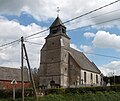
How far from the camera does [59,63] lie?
5438cm

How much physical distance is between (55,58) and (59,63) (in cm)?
171

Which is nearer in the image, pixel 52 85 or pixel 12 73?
pixel 52 85

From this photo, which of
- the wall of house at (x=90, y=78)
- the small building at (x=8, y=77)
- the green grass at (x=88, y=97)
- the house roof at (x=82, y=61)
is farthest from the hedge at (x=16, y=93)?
the house roof at (x=82, y=61)

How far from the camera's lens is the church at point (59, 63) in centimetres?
5434

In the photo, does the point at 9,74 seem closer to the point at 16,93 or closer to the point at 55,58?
the point at 55,58

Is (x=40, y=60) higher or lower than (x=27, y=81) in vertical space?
higher

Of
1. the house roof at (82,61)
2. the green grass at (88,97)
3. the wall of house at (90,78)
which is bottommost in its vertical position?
the green grass at (88,97)

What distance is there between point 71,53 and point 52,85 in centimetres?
1014

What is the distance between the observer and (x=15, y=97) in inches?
1305

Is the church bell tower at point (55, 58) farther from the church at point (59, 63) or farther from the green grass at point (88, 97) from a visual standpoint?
the green grass at point (88, 97)

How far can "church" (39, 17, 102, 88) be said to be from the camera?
178ft

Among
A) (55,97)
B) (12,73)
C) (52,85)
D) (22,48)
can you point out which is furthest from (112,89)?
A: (12,73)

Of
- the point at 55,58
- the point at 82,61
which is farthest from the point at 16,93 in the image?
the point at 82,61

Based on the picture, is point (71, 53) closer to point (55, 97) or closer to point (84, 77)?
point (84, 77)
